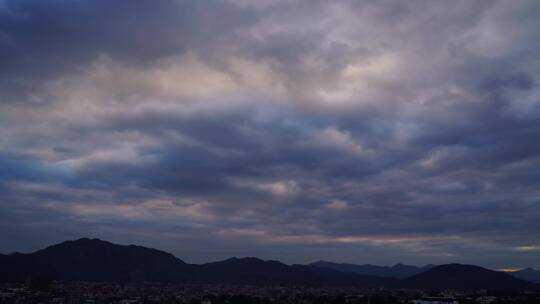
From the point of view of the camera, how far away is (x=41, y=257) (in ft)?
606

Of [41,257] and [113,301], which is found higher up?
[41,257]

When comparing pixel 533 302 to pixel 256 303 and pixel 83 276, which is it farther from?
pixel 83 276

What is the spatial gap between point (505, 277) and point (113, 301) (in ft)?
475

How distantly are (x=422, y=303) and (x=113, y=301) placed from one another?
53.0 metres

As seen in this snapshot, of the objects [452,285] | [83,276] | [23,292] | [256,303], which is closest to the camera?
[256,303]

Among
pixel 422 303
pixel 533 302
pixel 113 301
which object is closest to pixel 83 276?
pixel 113 301

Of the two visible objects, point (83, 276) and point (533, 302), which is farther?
point (83, 276)

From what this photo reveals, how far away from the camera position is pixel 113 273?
196 meters

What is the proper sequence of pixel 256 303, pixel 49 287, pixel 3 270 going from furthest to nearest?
pixel 3 270 → pixel 49 287 → pixel 256 303

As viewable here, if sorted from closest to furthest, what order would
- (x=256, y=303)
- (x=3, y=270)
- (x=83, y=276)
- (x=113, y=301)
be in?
(x=256, y=303)
(x=113, y=301)
(x=3, y=270)
(x=83, y=276)

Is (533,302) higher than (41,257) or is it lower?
lower

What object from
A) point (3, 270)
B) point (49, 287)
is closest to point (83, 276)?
point (3, 270)

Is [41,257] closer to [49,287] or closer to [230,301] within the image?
[49,287]

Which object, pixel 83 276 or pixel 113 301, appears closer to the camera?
pixel 113 301
